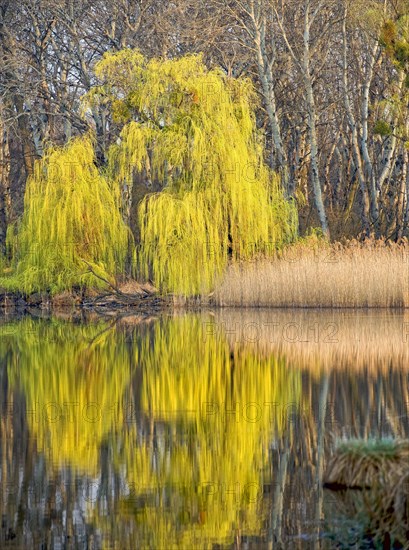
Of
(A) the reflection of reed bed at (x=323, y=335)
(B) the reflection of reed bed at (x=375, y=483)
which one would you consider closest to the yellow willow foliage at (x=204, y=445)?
(B) the reflection of reed bed at (x=375, y=483)

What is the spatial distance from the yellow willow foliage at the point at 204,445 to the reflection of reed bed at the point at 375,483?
0.53 meters

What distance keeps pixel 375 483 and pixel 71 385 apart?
24.9 ft

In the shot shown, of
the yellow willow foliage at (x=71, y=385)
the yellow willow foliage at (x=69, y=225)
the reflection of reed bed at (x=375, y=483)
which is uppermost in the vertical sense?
the yellow willow foliage at (x=69, y=225)

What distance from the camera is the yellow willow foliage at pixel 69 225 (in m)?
28.8

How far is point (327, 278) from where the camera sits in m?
26.8

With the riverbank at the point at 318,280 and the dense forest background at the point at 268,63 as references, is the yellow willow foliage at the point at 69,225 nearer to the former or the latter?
the riverbank at the point at 318,280

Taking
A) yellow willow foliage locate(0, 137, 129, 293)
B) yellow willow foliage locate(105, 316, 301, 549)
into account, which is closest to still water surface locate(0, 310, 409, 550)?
yellow willow foliage locate(105, 316, 301, 549)

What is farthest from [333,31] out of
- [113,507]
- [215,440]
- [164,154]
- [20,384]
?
[113,507]

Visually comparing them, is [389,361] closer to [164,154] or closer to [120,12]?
[164,154]

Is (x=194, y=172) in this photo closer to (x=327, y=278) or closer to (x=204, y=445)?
(x=327, y=278)

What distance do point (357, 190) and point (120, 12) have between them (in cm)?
1120

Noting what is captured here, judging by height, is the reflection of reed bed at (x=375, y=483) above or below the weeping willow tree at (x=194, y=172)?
below

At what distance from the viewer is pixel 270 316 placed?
2464 cm

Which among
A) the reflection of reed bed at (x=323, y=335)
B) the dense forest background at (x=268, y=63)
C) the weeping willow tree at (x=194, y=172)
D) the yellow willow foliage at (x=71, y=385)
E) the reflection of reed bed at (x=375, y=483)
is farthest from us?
the dense forest background at (x=268, y=63)
